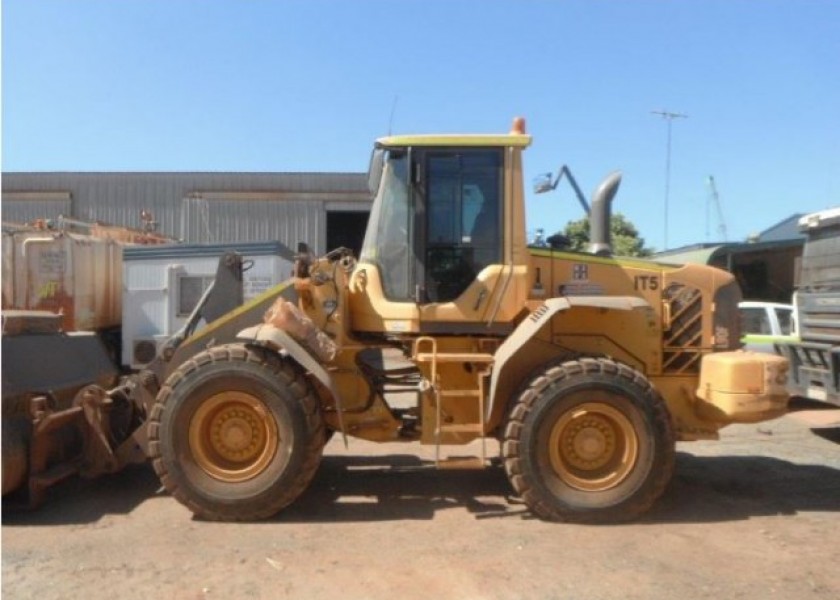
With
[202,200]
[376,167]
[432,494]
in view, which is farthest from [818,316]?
[202,200]

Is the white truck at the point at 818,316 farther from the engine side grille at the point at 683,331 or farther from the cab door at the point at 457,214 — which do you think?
the cab door at the point at 457,214

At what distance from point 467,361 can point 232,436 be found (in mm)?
1918

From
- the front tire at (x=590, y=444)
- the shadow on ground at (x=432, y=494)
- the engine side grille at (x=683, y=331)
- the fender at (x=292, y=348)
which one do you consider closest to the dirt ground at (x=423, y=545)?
the shadow on ground at (x=432, y=494)

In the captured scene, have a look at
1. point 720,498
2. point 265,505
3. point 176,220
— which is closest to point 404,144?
point 265,505

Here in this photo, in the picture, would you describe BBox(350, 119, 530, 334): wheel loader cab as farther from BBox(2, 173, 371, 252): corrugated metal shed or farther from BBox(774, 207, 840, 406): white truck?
BBox(2, 173, 371, 252): corrugated metal shed

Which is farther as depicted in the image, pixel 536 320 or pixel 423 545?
pixel 536 320

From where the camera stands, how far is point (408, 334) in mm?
6402

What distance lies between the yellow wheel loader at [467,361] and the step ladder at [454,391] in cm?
2

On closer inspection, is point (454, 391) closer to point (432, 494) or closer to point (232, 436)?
point (432, 494)

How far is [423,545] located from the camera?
5.34 m

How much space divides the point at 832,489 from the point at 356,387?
14.2ft

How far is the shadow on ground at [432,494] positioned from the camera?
6031mm

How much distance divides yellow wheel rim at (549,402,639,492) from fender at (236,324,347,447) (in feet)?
5.59

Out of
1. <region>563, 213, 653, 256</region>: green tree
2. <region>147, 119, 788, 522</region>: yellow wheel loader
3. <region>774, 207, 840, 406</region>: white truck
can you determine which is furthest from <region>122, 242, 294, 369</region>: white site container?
<region>774, 207, 840, 406</region>: white truck
